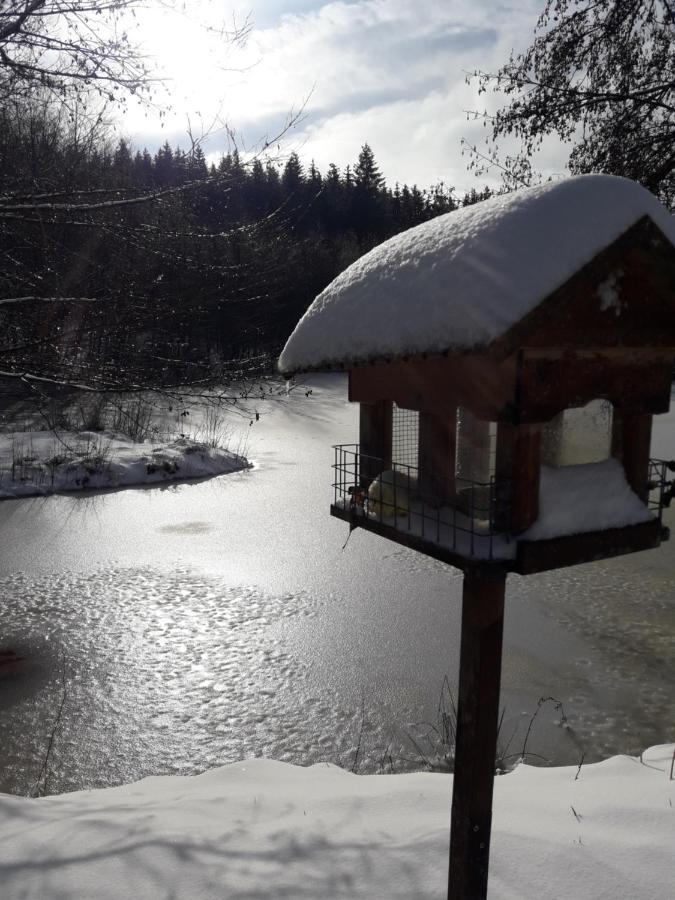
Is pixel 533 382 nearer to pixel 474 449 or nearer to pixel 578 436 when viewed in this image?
pixel 474 449

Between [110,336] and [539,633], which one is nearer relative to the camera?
[110,336]

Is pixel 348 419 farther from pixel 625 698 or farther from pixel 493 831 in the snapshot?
pixel 493 831

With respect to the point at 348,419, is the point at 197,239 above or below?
above

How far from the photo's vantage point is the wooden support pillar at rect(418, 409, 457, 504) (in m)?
2.03

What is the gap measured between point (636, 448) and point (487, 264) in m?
0.83

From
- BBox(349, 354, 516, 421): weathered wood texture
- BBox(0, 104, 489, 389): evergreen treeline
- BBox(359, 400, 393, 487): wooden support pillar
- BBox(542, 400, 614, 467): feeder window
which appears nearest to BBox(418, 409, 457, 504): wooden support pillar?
BBox(349, 354, 516, 421): weathered wood texture

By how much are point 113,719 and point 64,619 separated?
A: 191 cm

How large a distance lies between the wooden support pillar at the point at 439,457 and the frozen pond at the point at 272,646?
252 centimetres

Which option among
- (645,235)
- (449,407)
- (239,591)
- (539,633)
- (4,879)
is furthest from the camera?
(239,591)

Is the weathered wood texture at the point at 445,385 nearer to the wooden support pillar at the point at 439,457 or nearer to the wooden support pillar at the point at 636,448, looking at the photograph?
the wooden support pillar at the point at 439,457

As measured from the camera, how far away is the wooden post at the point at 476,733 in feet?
5.99

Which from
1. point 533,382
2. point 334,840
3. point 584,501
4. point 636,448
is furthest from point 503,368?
point 334,840

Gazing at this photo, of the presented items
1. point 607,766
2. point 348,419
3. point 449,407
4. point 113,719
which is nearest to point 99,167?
point 113,719

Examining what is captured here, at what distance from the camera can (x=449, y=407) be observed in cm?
183
